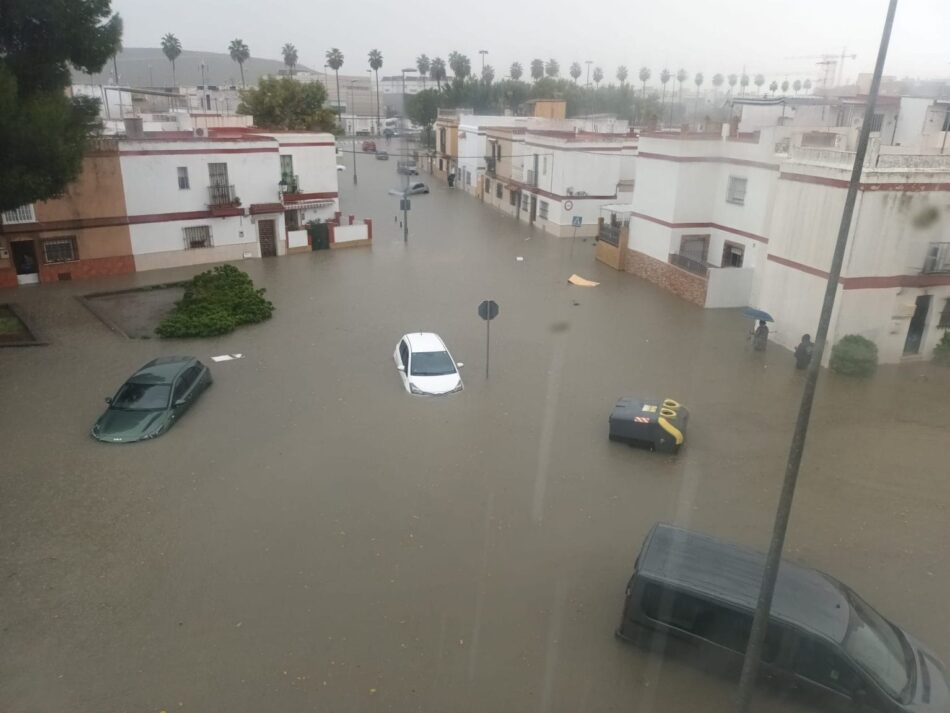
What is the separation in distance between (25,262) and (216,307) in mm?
8357

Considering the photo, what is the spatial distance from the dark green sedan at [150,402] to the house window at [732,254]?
15572 millimetres

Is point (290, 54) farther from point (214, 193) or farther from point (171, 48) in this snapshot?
point (214, 193)

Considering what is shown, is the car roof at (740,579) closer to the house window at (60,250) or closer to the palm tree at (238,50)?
the house window at (60,250)

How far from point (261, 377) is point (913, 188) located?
13.6 metres

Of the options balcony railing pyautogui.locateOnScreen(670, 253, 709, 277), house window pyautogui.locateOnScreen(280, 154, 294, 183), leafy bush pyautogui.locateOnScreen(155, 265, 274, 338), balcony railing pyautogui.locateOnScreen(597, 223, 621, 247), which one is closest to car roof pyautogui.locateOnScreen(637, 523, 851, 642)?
leafy bush pyautogui.locateOnScreen(155, 265, 274, 338)

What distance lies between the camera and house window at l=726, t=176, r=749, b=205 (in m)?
19.4

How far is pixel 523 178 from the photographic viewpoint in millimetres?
34656

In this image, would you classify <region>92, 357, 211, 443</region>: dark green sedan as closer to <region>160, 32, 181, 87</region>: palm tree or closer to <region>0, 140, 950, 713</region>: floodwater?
<region>0, 140, 950, 713</region>: floodwater

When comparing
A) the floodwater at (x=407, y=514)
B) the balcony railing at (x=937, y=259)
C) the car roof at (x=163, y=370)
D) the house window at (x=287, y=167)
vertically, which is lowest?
the floodwater at (x=407, y=514)

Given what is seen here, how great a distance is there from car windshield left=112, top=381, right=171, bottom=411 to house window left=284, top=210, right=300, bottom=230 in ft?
53.2

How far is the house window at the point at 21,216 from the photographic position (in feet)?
62.3

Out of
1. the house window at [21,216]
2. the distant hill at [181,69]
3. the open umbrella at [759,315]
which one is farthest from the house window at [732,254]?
the distant hill at [181,69]

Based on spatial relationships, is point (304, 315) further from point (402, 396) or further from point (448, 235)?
point (448, 235)

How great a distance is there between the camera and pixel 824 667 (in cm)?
557
